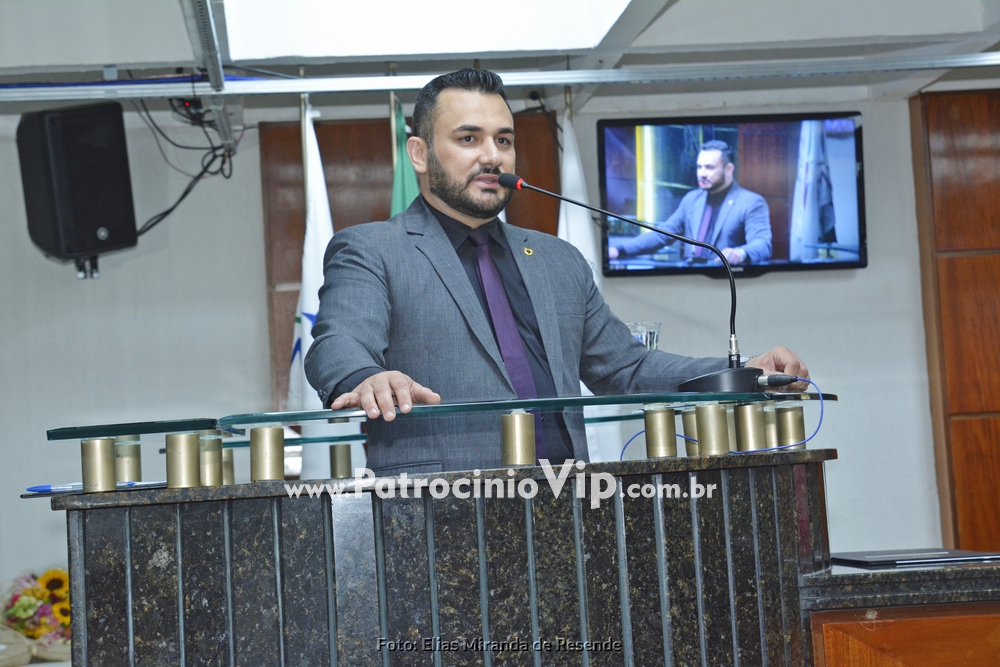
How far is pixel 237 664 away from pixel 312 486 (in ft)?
0.72

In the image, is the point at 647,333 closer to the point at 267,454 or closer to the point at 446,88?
the point at 446,88

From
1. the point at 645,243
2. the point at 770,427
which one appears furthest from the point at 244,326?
the point at 770,427

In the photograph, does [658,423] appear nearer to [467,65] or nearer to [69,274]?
[467,65]

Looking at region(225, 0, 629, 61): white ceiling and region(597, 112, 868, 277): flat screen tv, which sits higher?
region(225, 0, 629, 61): white ceiling

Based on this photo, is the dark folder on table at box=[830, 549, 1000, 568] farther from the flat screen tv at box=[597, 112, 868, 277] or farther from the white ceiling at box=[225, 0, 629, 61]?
the flat screen tv at box=[597, 112, 868, 277]

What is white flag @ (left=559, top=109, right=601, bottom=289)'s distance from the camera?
3957mm

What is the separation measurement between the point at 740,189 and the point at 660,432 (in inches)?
131

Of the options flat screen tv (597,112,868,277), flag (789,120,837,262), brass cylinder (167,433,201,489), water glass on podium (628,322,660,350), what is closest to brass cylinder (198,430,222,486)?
brass cylinder (167,433,201,489)

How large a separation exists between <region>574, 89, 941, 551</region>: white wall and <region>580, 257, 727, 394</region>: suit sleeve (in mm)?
2435

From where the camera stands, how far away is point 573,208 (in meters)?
3.99

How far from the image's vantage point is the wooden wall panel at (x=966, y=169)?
175 inches

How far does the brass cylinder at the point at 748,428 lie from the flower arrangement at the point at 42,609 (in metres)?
3.14

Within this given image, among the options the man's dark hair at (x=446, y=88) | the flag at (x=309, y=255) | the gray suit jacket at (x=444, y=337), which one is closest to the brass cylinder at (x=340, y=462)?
the gray suit jacket at (x=444, y=337)

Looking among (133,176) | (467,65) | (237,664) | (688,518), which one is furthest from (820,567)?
(133,176)
